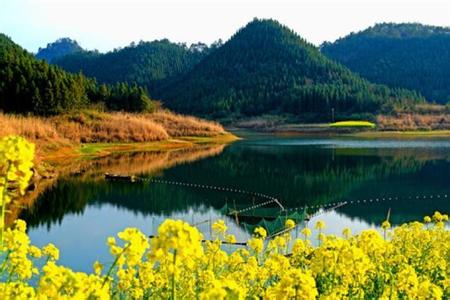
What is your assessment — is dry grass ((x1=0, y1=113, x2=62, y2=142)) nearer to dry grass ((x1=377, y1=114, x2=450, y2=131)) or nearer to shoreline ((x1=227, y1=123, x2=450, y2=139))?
shoreline ((x1=227, y1=123, x2=450, y2=139))

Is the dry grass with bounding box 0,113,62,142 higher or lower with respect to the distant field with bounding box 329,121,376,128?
higher

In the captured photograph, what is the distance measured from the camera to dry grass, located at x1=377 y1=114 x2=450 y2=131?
90.1 metres

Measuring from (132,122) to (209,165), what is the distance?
→ 690 inches

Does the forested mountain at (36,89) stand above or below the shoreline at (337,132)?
above

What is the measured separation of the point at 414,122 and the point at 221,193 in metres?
74.2

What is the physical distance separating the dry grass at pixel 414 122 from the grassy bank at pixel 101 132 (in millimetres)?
36518

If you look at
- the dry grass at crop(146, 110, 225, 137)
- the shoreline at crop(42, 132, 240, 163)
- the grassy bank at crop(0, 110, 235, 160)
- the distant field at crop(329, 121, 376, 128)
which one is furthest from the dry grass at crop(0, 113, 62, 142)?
the distant field at crop(329, 121, 376, 128)

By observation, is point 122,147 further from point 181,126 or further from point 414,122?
point 414,122

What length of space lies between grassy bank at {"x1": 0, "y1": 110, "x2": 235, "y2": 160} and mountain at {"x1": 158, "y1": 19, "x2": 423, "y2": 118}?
5343cm

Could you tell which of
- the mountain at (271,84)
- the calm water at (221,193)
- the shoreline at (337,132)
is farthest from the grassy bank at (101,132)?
the mountain at (271,84)

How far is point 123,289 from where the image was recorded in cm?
621

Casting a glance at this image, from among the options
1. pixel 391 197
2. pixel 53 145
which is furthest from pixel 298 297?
pixel 53 145

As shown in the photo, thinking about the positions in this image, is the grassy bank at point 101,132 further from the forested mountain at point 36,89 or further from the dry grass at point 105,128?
the forested mountain at point 36,89

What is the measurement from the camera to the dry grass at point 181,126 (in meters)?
64.0
